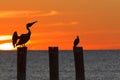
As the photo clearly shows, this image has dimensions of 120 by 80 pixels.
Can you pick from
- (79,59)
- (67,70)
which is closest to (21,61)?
(79,59)

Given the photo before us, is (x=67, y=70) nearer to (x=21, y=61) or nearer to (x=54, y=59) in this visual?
(x=54, y=59)

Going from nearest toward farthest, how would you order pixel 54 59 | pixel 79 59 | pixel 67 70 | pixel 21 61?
1. pixel 21 61
2. pixel 54 59
3. pixel 79 59
4. pixel 67 70

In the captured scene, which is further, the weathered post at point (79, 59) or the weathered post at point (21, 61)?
the weathered post at point (79, 59)

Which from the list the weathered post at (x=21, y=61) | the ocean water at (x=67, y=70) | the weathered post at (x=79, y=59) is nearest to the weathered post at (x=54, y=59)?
the weathered post at (x=79, y=59)

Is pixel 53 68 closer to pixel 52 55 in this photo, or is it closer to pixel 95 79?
pixel 52 55

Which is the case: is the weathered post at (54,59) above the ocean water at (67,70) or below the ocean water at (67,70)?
below

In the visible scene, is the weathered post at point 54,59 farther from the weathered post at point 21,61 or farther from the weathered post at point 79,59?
the weathered post at point 21,61

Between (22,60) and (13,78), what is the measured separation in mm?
37442

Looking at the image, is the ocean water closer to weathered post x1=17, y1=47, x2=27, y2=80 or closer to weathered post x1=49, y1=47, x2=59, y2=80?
weathered post x1=49, y1=47, x2=59, y2=80

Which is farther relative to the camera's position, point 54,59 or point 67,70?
point 67,70

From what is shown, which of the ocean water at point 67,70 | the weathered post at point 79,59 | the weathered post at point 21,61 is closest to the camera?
the weathered post at point 21,61

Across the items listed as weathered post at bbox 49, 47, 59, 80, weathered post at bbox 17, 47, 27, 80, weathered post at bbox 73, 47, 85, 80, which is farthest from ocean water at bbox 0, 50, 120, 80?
weathered post at bbox 17, 47, 27, 80

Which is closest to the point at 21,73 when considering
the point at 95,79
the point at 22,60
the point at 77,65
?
the point at 22,60

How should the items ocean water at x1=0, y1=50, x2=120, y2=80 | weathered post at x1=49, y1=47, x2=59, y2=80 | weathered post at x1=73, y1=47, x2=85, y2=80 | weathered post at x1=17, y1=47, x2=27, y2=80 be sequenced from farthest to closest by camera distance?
ocean water at x1=0, y1=50, x2=120, y2=80
weathered post at x1=73, y1=47, x2=85, y2=80
weathered post at x1=49, y1=47, x2=59, y2=80
weathered post at x1=17, y1=47, x2=27, y2=80
